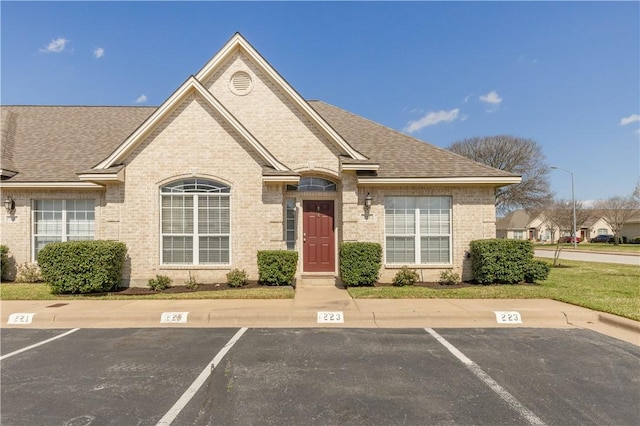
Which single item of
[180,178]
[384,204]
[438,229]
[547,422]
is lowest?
[547,422]

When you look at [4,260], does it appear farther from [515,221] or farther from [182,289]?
[515,221]

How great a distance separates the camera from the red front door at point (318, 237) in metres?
11.4

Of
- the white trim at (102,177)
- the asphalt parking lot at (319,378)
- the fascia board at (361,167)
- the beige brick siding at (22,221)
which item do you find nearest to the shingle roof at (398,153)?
the fascia board at (361,167)

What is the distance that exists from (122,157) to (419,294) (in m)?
9.47

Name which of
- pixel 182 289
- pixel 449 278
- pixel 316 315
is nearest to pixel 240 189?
pixel 182 289

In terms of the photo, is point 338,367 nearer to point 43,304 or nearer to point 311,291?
point 311,291

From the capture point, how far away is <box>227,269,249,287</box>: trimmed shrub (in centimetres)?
978

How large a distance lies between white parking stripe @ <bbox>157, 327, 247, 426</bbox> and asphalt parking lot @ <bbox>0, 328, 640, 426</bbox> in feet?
0.05

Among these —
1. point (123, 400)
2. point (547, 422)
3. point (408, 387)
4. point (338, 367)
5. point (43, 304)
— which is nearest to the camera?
point (547, 422)

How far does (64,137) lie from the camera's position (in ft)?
44.5

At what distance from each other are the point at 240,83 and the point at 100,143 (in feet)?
21.0

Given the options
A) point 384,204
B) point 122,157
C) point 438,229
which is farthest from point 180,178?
point 438,229

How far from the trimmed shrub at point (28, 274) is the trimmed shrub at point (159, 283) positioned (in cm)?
469

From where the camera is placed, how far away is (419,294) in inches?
348
